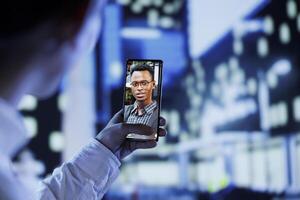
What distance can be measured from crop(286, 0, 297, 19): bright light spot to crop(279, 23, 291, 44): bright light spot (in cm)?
7

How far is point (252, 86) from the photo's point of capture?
11.3ft

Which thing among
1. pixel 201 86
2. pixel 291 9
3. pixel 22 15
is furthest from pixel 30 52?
pixel 291 9

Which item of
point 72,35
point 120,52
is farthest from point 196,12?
point 72,35

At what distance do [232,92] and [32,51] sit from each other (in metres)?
3.05

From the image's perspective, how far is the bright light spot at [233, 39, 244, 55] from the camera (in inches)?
135

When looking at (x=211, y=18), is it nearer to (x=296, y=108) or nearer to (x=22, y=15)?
(x=296, y=108)

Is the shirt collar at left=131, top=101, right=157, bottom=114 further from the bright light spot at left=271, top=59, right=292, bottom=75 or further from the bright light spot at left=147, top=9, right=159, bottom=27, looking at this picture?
the bright light spot at left=271, top=59, right=292, bottom=75

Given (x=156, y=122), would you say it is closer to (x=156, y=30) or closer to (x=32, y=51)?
(x=32, y=51)

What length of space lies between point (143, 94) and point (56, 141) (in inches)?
98.0

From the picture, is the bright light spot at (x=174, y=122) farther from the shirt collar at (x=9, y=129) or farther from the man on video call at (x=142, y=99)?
the shirt collar at (x=9, y=129)

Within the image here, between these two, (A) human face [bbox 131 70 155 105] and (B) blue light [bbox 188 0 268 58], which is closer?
(A) human face [bbox 131 70 155 105]

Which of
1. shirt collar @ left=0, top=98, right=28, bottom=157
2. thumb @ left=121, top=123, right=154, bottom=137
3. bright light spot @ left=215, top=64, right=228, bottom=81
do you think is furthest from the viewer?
bright light spot @ left=215, top=64, right=228, bottom=81

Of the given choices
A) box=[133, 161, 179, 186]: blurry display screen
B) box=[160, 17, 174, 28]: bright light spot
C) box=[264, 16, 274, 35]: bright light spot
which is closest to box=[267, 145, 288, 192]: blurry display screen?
box=[133, 161, 179, 186]: blurry display screen

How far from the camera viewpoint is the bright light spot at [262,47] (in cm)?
345
